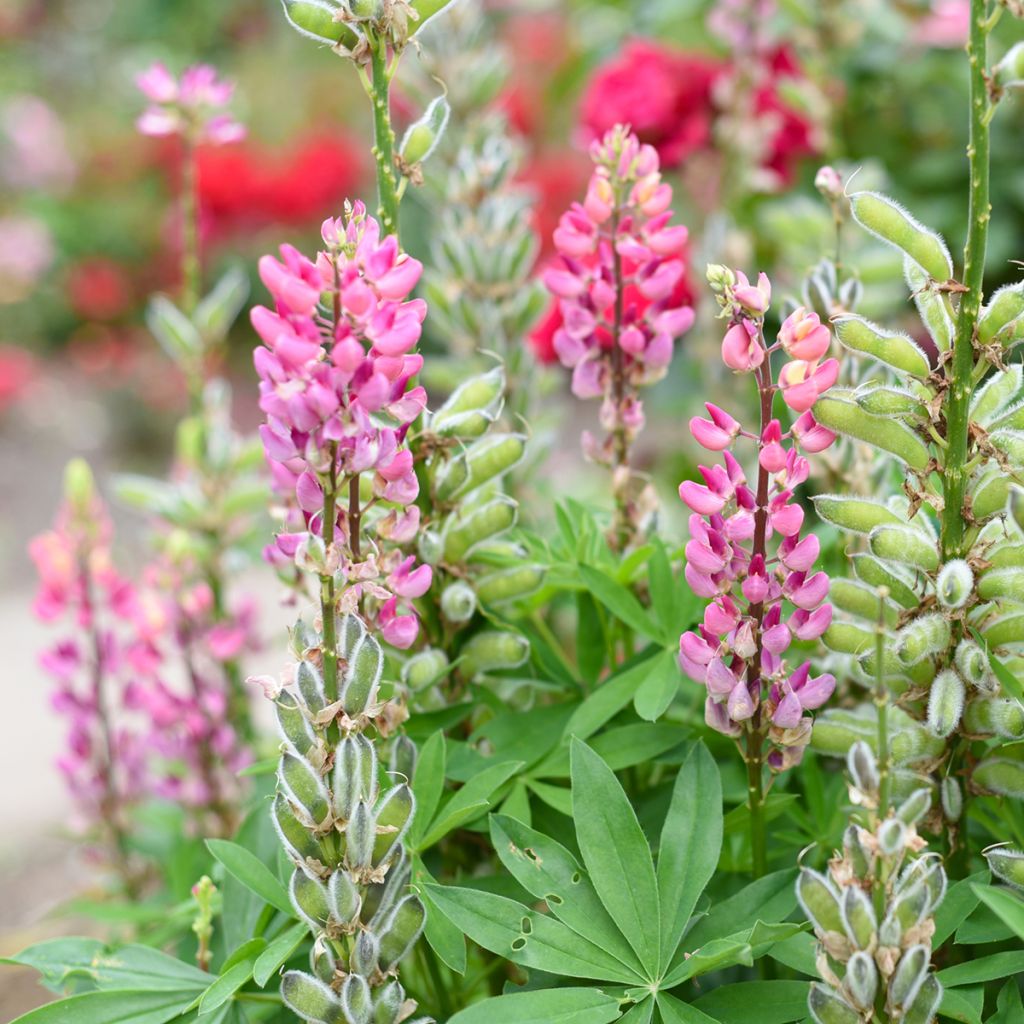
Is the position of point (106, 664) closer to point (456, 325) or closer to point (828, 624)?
point (456, 325)

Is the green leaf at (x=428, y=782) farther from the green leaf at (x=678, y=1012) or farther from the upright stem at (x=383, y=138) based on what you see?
the upright stem at (x=383, y=138)

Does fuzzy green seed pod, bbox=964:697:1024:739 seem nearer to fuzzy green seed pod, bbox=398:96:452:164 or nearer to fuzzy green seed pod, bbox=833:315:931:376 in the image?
fuzzy green seed pod, bbox=833:315:931:376

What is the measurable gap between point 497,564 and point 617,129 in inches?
16.1

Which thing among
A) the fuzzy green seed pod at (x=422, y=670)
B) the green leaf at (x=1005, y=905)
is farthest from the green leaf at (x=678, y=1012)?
the fuzzy green seed pod at (x=422, y=670)

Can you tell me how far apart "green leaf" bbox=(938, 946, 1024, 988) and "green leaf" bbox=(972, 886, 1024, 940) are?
9 centimetres

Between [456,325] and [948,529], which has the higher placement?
[456,325]

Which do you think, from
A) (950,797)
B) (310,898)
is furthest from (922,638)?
(310,898)

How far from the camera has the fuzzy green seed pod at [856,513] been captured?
970 millimetres

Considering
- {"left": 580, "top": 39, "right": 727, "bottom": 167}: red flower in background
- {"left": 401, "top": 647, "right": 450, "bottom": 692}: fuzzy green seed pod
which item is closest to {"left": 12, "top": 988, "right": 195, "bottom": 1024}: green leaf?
{"left": 401, "top": 647, "right": 450, "bottom": 692}: fuzzy green seed pod

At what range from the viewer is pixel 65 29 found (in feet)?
34.2

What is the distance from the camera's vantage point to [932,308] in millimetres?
943

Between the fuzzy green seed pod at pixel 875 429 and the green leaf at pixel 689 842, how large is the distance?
273 millimetres

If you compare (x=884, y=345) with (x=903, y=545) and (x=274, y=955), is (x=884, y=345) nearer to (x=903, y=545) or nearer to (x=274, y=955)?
→ (x=903, y=545)

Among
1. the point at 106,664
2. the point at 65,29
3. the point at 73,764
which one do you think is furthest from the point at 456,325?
the point at 65,29
